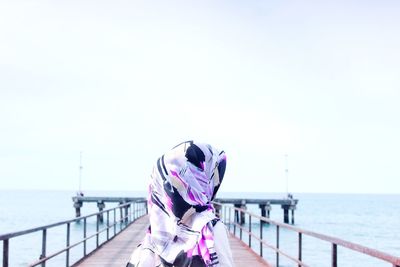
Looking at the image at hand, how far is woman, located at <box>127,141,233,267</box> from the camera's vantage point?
6.93 feet

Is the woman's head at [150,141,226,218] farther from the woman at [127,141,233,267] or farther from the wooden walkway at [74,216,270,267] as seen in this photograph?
the wooden walkway at [74,216,270,267]

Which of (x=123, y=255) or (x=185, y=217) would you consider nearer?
(x=185, y=217)

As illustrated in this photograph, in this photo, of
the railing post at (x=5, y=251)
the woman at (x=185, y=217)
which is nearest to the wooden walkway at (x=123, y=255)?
the railing post at (x=5, y=251)

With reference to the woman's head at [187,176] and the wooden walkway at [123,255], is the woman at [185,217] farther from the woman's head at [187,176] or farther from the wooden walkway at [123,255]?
the wooden walkway at [123,255]

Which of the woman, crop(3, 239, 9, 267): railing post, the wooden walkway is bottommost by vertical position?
the wooden walkway

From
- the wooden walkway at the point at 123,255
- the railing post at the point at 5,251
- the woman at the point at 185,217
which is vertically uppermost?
the woman at the point at 185,217

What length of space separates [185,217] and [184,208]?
42mm

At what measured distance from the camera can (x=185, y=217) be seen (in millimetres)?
2172

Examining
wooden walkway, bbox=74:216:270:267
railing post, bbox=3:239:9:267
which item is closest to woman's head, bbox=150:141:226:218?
railing post, bbox=3:239:9:267

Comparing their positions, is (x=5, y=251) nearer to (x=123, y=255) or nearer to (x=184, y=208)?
(x=184, y=208)

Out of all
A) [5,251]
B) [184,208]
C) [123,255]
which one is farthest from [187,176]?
[123,255]

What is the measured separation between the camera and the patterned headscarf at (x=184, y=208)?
211cm

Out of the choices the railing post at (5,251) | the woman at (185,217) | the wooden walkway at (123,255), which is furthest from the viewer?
the wooden walkway at (123,255)

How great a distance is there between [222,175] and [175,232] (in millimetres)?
315
